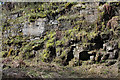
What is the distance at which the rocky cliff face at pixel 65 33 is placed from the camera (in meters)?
6.98

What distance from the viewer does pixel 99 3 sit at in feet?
25.6

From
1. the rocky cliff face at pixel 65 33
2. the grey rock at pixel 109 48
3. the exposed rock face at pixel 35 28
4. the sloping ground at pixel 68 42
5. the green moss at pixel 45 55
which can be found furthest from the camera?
the exposed rock face at pixel 35 28

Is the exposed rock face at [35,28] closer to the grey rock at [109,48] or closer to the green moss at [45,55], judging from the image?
the green moss at [45,55]

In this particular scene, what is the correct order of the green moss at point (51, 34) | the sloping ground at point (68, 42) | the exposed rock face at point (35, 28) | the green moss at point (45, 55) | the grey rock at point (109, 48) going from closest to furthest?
the sloping ground at point (68, 42)
the grey rock at point (109, 48)
the green moss at point (45, 55)
the green moss at point (51, 34)
the exposed rock face at point (35, 28)

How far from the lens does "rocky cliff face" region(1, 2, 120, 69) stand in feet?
22.9

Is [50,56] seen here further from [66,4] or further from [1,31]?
[1,31]

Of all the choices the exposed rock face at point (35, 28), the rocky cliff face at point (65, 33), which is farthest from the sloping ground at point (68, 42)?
the exposed rock face at point (35, 28)

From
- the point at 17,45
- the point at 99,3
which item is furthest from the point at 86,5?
the point at 17,45

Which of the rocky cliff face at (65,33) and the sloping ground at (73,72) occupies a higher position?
the rocky cliff face at (65,33)

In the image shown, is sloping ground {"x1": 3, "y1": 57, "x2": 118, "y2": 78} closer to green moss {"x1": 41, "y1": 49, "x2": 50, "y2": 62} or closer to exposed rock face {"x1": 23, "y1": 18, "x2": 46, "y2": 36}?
green moss {"x1": 41, "y1": 49, "x2": 50, "y2": 62}

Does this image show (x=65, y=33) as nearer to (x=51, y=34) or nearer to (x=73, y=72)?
(x=51, y=34)

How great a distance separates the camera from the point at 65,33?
7949 millimetres

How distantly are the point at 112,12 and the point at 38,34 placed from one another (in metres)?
5.00

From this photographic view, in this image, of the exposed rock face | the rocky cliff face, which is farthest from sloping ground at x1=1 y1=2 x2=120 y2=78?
the exposed rock face
